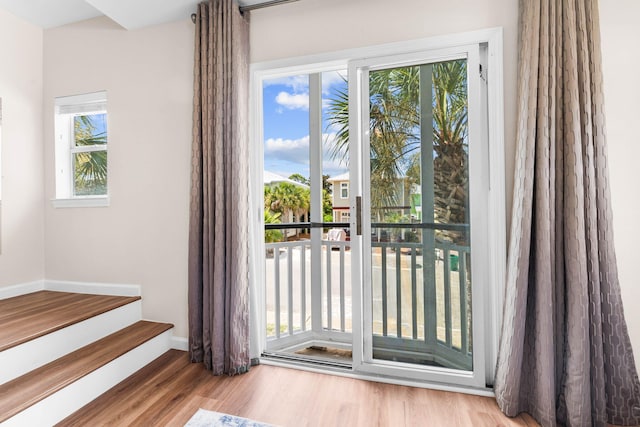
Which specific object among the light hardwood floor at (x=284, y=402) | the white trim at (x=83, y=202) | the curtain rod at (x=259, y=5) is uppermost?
the curtain rod at (x=259, y=5)

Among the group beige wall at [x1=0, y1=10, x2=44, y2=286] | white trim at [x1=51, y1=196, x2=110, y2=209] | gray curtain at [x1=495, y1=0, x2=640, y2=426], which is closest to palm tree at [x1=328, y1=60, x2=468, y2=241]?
gray curtain at [x1=495, y1=0, x2=640, y2=426]

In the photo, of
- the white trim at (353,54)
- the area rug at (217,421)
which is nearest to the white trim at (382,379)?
the area rug at (217,421)

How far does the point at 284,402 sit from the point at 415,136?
1813mm

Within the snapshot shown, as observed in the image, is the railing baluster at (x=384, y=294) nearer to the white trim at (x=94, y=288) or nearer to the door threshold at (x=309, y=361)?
the door threshold at (x=309, y=361)

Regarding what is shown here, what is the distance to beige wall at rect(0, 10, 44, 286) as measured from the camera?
98.7 inches

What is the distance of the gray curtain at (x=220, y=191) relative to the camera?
6.64 feet

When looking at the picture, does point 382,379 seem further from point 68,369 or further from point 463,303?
point 68,369

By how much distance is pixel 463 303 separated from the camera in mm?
1907

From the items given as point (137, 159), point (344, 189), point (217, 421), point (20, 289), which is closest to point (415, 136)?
point (344, 189)

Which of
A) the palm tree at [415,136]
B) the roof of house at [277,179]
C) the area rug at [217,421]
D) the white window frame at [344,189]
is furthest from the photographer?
the roof of house at [277,179]

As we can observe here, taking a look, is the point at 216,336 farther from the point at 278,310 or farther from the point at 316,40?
the point at 316,40

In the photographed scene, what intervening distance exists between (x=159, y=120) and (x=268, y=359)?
202 centimetres

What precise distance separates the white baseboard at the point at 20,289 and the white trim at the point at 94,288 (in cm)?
5

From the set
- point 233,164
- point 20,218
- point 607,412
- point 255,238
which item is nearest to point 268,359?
point 255,238
